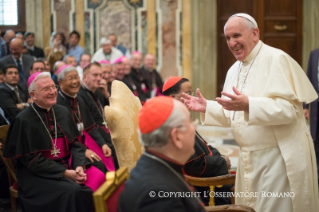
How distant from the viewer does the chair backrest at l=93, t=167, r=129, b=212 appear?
1809 mm

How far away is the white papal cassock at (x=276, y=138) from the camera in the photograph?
9.39 feet

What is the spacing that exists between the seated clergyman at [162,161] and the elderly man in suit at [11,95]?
392 centimetres

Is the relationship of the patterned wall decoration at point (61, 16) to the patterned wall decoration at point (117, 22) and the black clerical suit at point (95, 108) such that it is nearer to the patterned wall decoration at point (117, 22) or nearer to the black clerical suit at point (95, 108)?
the patterned wall decoration at point (117, 22)

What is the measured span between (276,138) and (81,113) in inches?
100

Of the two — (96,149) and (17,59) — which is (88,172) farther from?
(17,59)

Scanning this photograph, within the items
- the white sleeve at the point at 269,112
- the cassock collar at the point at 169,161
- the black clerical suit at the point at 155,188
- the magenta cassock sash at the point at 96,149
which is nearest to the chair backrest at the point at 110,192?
the black clerical suit at the point at 155,188

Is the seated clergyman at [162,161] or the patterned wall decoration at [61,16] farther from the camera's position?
the patterned wall decoration at [61,16]

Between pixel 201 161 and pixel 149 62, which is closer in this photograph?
pixel 201 161

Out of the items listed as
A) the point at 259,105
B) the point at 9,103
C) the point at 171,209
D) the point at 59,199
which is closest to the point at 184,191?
the point at 171,209

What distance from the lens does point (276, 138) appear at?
295 cm

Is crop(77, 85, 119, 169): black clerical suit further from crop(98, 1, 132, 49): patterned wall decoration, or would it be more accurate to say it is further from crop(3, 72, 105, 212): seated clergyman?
crop(98, 1, 132, 49): patterned wall decoration

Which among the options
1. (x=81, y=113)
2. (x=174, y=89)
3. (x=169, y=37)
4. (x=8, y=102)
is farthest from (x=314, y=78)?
(x=169, y=37)

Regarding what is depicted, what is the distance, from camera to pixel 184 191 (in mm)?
1906

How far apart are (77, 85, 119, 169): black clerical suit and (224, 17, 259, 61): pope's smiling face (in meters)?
2.67
